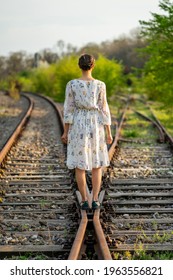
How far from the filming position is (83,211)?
5.56m

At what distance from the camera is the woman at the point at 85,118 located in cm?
562

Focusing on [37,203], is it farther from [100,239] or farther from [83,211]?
[100,239]

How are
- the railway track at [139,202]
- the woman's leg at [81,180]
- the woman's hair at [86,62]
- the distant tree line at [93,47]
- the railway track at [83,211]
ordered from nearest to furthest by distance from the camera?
the railway track at [83,211] → the railway track at [139,202] → the woman's hair at [86,62] → the woman's leg at [81,180] → the distant tree line at [93,47]

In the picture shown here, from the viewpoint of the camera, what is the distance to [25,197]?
22.3ft

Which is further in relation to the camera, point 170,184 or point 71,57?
point 71,57

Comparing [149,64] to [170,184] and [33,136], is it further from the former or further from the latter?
[170,184]

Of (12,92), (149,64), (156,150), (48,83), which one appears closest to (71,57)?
(12,92)

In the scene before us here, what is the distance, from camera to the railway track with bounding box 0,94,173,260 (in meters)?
4.82

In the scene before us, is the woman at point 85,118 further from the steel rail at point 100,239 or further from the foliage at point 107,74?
the foliage at point 107,74

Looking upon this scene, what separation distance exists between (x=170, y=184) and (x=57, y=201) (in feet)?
6.07

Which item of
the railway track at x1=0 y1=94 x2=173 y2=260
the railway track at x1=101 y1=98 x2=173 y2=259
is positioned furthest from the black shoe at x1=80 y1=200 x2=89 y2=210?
the railway track at x1=101 y1=98 x2=173 y2=259

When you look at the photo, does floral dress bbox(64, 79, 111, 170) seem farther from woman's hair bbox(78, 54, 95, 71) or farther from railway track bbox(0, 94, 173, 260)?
railway track bbox(0, 94, 173, 260)

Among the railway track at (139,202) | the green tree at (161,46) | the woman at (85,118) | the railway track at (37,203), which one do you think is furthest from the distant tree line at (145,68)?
the woman at (85,118)

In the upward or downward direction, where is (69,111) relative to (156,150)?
upward
